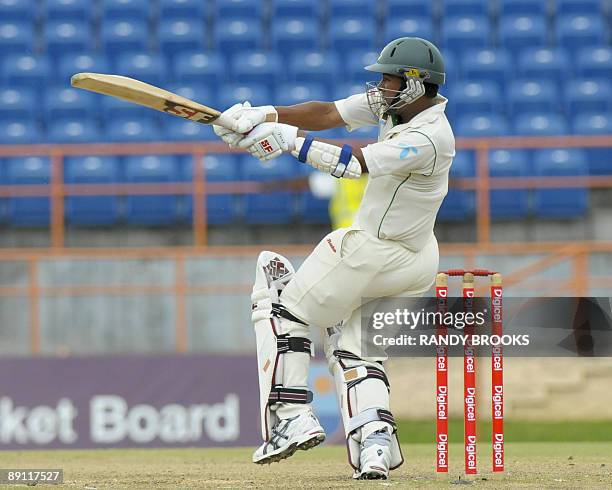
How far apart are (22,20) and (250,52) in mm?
2964

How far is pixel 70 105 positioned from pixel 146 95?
9450 millimetres

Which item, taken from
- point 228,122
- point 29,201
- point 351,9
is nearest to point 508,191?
point 351,9

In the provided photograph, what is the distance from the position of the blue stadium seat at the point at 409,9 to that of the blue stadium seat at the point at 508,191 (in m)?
2.99

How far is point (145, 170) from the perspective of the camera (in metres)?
14.4

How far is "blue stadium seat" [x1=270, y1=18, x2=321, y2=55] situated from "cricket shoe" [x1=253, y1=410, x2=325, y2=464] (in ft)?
35.0

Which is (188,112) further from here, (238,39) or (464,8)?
(464,8)

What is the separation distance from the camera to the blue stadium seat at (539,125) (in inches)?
592

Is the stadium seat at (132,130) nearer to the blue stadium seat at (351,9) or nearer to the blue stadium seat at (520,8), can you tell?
the blue stadium seat at (351,9)

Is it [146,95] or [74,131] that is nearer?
[146,95]

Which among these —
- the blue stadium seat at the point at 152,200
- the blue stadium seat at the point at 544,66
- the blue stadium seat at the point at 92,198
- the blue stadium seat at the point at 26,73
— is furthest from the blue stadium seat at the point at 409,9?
the blue stadium seat at the point at 92,198

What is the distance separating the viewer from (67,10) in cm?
1694

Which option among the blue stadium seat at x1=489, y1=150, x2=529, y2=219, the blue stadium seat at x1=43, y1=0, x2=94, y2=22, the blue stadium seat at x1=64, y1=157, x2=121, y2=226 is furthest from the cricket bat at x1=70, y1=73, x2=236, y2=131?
the blue stadium seat at x1=43, y1=0, x2=94, y2=22

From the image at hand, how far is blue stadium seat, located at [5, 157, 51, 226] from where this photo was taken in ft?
46.6

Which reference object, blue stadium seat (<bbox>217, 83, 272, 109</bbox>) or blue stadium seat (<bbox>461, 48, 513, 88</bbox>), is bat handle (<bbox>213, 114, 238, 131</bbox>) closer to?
blue stadium seat (<bbox>217, 83, 272, 109</bbox>)
